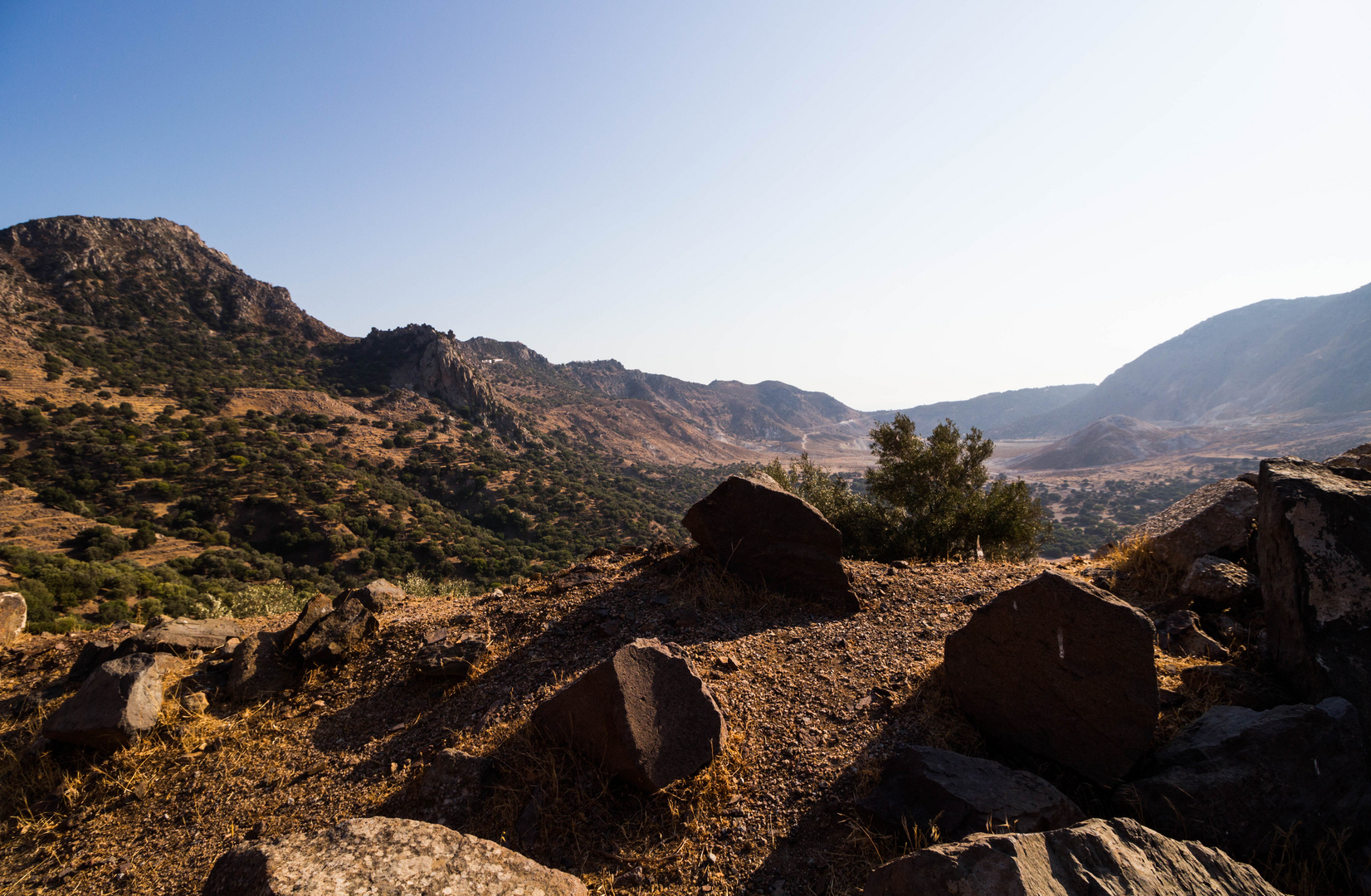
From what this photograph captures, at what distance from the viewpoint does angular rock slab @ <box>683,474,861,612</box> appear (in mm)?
7461

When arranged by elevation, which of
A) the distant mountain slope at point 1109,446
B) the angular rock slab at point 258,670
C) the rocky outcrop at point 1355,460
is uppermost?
the rocky outcrop at point 1355,460

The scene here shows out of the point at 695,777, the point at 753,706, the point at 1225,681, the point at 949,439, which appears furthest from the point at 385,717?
the point at 949,439

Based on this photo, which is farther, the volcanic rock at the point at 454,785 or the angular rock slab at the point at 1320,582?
the angular rock slab at the point at 1320,582

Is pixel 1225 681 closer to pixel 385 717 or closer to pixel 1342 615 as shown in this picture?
pixel 1342 615

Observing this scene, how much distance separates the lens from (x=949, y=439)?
16.9 meters

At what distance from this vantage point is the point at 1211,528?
25.0 ft

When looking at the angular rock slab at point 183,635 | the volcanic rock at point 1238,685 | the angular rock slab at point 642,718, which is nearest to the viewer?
the angular rock slab at point 642,718

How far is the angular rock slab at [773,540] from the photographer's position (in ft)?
24.5

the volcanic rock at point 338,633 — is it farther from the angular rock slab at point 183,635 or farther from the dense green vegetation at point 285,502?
the dense green vegetation at point 285,502

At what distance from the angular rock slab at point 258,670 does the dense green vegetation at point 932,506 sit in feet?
36.2

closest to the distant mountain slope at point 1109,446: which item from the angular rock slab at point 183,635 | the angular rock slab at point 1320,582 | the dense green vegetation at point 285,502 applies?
the dense green vegetation at point 285,502

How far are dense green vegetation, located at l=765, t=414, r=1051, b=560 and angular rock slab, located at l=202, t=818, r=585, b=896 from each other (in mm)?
10397

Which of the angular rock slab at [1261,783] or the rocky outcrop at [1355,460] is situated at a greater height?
the rocky outcrop at [1355,460]

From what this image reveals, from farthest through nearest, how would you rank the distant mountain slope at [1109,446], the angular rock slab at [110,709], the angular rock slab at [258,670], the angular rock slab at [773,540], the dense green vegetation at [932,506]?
the distant mountain slope at [1109,446] → the dense green vegetation at [932,506] → the angular rock slab at [773,540] → the angular rock slab at [258,670] → the angular rock slab at [110,709]
